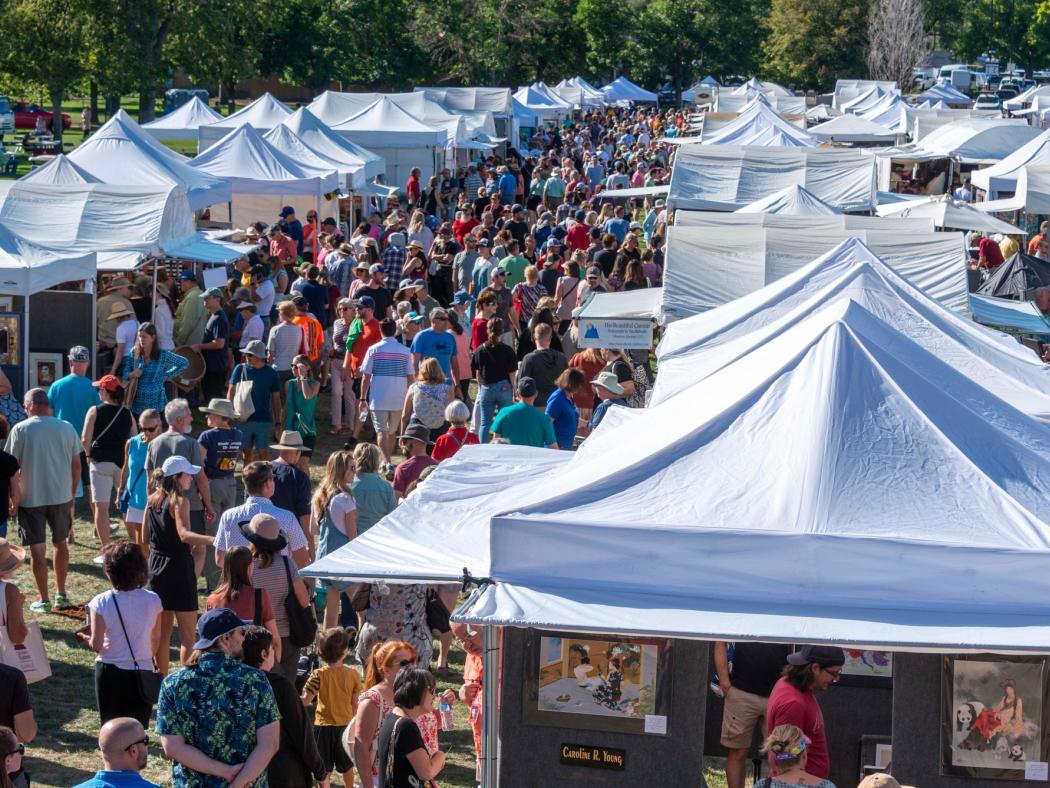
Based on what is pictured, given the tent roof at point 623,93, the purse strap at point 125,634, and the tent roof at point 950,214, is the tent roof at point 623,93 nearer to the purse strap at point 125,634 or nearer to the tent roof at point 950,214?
the tent roof at point 950,214

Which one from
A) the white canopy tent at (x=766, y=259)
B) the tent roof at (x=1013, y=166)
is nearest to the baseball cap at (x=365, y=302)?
the white canopy tent at (x=766, y=259)

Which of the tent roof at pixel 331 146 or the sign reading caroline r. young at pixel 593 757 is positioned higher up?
the tent roof at pixel 331 146

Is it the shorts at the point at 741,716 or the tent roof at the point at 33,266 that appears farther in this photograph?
the tent roof at the point at 33,266

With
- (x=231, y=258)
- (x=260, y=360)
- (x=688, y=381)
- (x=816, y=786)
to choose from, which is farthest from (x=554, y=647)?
(x=231, y=258)

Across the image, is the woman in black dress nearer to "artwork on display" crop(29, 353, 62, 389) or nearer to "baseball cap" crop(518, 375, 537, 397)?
"baseball cap" crop(518, 375, 537, 397)

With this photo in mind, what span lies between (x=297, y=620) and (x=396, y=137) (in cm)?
2225

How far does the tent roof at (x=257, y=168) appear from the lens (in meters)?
20.5

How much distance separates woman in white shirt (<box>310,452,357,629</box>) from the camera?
26.6 feet

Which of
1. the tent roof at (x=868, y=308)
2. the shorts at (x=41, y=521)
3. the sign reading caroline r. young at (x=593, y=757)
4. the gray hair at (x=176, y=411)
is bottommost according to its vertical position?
the shorts at (x=41, y=521)

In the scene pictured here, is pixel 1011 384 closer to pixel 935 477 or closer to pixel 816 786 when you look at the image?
pixel 935 477

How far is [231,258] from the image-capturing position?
15.6 metres

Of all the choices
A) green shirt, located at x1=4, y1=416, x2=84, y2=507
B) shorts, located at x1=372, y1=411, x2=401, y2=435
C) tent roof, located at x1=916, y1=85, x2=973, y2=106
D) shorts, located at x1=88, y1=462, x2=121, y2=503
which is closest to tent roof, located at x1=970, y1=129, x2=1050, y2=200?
shorts, located at x1=372, y1=411, x2=401, y2=435

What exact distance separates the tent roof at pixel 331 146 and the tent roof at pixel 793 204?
822cm

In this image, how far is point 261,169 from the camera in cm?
2081
